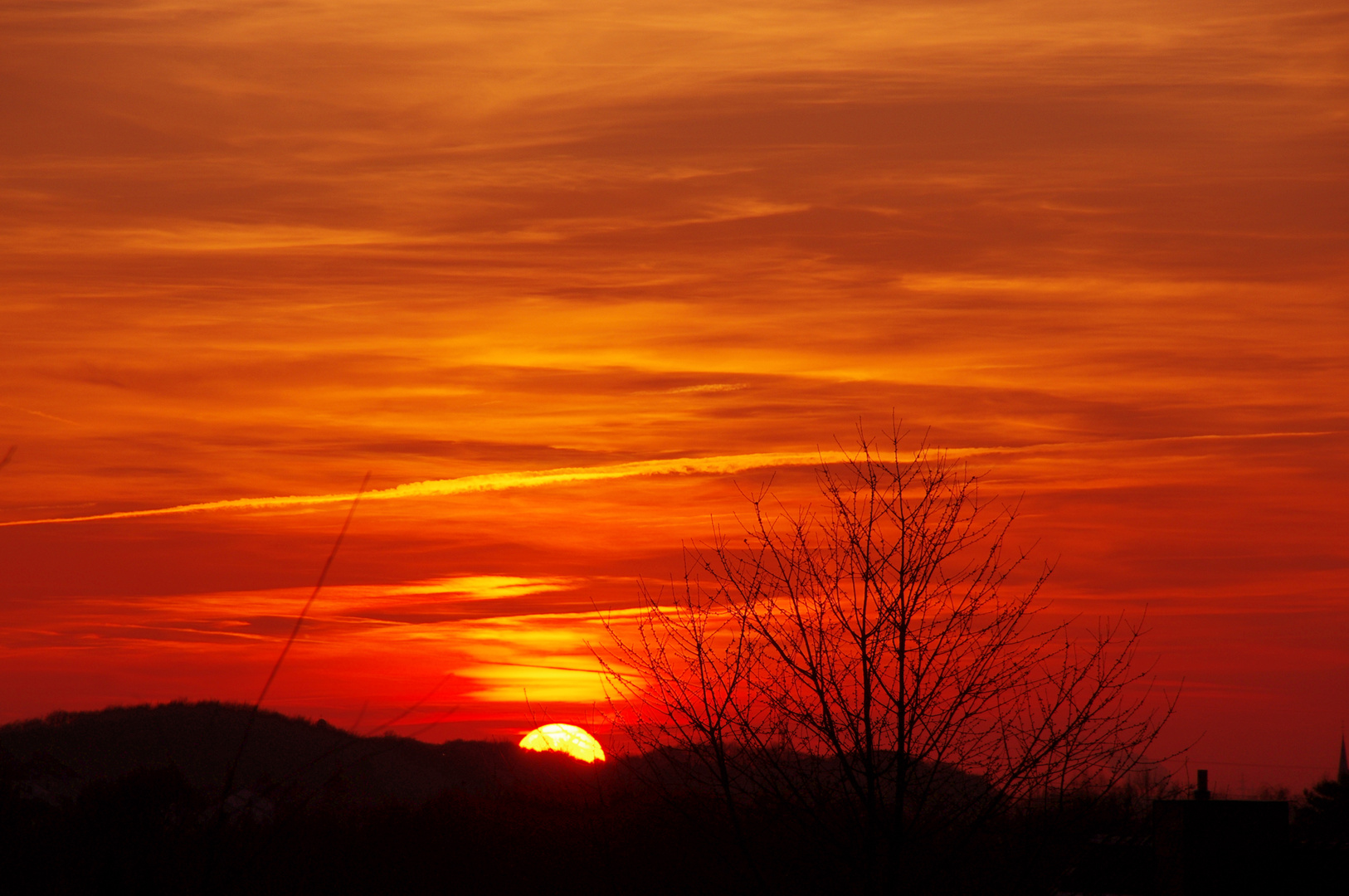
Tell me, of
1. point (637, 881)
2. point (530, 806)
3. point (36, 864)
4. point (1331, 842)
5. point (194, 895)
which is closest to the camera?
point (194, 895)

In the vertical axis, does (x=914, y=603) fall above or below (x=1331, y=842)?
above

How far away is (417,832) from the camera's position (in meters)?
44.6

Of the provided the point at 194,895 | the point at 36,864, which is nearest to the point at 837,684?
the point at 36,864

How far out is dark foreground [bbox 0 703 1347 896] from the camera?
4.74 meters

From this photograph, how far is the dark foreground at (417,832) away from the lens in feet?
15.6

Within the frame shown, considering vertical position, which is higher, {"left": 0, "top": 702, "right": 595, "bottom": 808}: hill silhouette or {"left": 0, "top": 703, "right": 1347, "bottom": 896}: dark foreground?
{"left": 0, "top": 702, "right": 595, "bottom": 808}: hill silhouette

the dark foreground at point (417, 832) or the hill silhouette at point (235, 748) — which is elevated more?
the hill silhouette at point (235, 748)

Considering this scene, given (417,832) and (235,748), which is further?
(235,748)

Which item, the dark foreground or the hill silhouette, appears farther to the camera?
the hill silhouette

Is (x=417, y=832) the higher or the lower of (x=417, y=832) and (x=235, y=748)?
the lower

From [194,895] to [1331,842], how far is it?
2379cm

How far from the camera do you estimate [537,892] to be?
39.2m

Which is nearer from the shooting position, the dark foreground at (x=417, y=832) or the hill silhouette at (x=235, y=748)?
the dark foreground at (x=417, y=832)

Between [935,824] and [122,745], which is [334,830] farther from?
[122,745]
